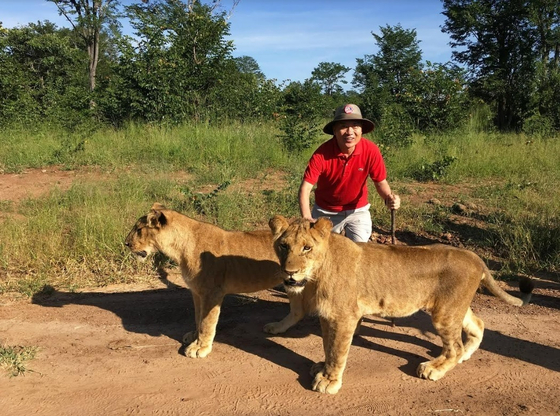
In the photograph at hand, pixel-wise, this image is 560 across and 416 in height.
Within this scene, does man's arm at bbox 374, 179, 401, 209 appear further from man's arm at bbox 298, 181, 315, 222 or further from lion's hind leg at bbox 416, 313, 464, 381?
lion's hind leg at bbox 416, 313, 464, 381

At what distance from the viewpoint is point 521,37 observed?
2081 centimetres

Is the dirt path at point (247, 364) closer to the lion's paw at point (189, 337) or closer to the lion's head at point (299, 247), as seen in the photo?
the lion's paw at point (189, 337)

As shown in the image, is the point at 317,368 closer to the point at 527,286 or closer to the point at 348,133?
the point at 527,286

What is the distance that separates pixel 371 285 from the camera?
3479mm

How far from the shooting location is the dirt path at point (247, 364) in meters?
3.22

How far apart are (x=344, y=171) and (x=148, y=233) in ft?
6.91

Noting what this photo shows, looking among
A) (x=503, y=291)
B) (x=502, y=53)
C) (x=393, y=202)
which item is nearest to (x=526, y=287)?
(x=503, y=291)

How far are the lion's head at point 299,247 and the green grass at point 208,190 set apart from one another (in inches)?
119

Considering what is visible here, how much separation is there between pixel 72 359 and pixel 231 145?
790cm

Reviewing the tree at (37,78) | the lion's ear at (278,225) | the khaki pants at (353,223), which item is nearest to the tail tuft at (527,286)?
the khaki pants at (353,223)

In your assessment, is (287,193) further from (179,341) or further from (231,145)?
(179,341)

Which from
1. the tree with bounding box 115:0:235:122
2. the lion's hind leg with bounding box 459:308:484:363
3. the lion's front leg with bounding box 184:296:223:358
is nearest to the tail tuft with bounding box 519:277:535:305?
the lion's hind leg with bounding box 459:308:484:363

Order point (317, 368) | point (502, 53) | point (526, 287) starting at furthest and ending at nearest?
1. point (502, 53)
2. point (526, 287)
3. point (317, 368)

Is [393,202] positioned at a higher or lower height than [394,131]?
lower
